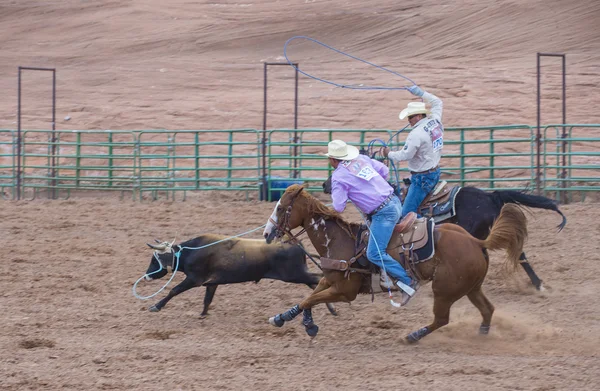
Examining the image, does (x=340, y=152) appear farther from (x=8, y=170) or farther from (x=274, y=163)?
(x=8, y=170)

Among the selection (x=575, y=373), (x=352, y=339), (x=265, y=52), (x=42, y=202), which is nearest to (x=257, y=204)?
(x=42, y=202)

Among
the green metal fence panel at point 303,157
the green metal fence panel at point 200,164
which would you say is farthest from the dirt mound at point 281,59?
the green metal fence panel at point 200,164

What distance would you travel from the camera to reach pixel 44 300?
27.0 ft

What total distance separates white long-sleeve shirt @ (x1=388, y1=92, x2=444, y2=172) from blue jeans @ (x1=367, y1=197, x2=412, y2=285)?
0.87m

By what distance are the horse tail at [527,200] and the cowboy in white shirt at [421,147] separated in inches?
26.3

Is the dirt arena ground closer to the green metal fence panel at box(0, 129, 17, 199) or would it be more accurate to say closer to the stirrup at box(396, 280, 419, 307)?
the stirrup at box(396, 280, 419, 307)

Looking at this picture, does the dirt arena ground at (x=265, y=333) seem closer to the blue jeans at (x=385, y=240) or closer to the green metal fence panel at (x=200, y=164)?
the blue jeans at (x=385, y=240)

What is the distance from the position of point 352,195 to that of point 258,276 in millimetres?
1744

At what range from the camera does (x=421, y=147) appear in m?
7.69

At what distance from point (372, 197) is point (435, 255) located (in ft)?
2.29

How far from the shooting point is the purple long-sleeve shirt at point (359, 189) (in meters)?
6.46

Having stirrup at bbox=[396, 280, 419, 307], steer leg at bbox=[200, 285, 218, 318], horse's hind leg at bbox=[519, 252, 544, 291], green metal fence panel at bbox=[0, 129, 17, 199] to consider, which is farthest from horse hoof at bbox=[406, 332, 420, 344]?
green metal fence panel at bbox=[0, 129, 17, 199]

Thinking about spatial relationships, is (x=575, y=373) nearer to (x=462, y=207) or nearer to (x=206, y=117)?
(x=462, y=207)

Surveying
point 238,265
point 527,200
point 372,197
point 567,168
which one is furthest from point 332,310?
A: point 567,168
